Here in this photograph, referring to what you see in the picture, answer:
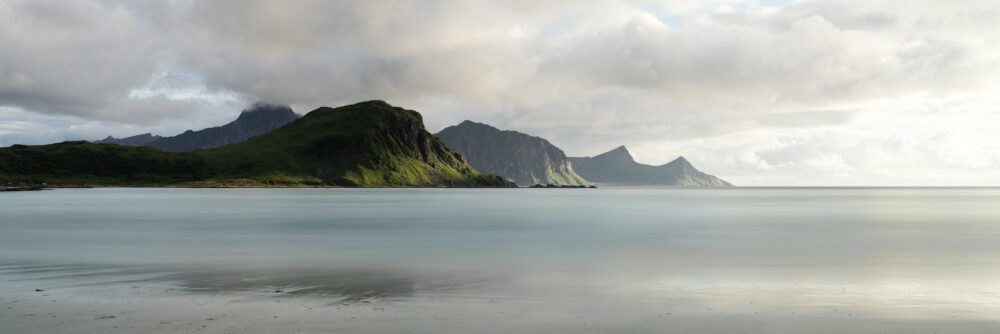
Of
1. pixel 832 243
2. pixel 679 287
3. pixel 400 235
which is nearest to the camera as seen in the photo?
pixel 679 287

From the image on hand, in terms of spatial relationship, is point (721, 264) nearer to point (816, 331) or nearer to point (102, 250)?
point (816, 331)

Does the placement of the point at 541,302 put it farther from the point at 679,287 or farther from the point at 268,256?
the point at 268,256

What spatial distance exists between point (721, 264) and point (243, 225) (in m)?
44.8

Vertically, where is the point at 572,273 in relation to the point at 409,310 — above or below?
below

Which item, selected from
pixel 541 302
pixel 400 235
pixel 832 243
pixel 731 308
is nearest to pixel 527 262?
pixel 541 302

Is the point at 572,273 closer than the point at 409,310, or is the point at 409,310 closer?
the point at 409,310

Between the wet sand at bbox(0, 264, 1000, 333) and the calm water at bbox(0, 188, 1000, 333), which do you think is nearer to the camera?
the wet sand at bbox(0, 264, 1000, 333)

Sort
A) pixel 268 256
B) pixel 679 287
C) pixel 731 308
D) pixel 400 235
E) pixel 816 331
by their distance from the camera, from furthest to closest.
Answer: pixel 400 235 < pixel 268 256 < pixel 679 287 < pixel 731 308 < pixel 816 331

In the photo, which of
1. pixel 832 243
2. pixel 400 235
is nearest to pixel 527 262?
pixel 400 235

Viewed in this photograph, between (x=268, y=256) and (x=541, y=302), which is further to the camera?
(x=268, y=256)

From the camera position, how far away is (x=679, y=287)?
2072 cm

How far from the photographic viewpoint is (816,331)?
1379 centimetres

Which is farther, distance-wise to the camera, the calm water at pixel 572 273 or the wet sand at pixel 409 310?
the calm water at pixel 572 273

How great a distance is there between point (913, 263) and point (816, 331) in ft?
65.5
